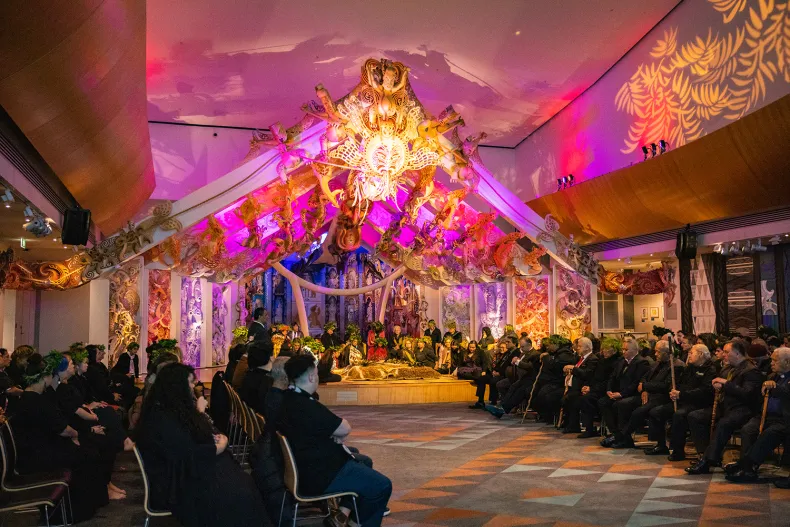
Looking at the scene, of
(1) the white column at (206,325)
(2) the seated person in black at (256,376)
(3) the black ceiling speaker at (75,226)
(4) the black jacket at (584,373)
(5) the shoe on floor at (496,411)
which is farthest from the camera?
(1) the white column at (206,325)

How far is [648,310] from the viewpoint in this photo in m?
20.8

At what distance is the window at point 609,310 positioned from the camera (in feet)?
70.8

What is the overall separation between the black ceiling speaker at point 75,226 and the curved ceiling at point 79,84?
1.59 feet

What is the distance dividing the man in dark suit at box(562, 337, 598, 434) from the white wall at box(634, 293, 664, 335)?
10875 mm

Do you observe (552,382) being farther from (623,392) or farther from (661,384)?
(661,384)

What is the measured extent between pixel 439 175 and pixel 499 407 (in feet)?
30.9

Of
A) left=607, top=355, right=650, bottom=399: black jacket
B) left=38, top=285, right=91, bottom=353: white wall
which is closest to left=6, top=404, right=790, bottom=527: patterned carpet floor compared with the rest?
left=607, top=355, right=650, bottom=399: black jacket

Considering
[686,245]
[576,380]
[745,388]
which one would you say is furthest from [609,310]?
[745,388]

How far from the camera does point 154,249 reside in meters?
14.9

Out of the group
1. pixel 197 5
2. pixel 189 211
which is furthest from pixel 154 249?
pixel 197 5

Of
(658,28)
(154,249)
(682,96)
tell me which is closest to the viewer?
(682,96)

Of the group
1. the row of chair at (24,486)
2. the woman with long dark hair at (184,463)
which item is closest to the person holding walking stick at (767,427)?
the woman with long dark hair at (184,463)

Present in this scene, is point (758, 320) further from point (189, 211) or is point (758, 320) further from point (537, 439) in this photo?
point (189, 211)

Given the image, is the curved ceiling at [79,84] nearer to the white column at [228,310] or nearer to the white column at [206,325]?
the white column at [206,325]
